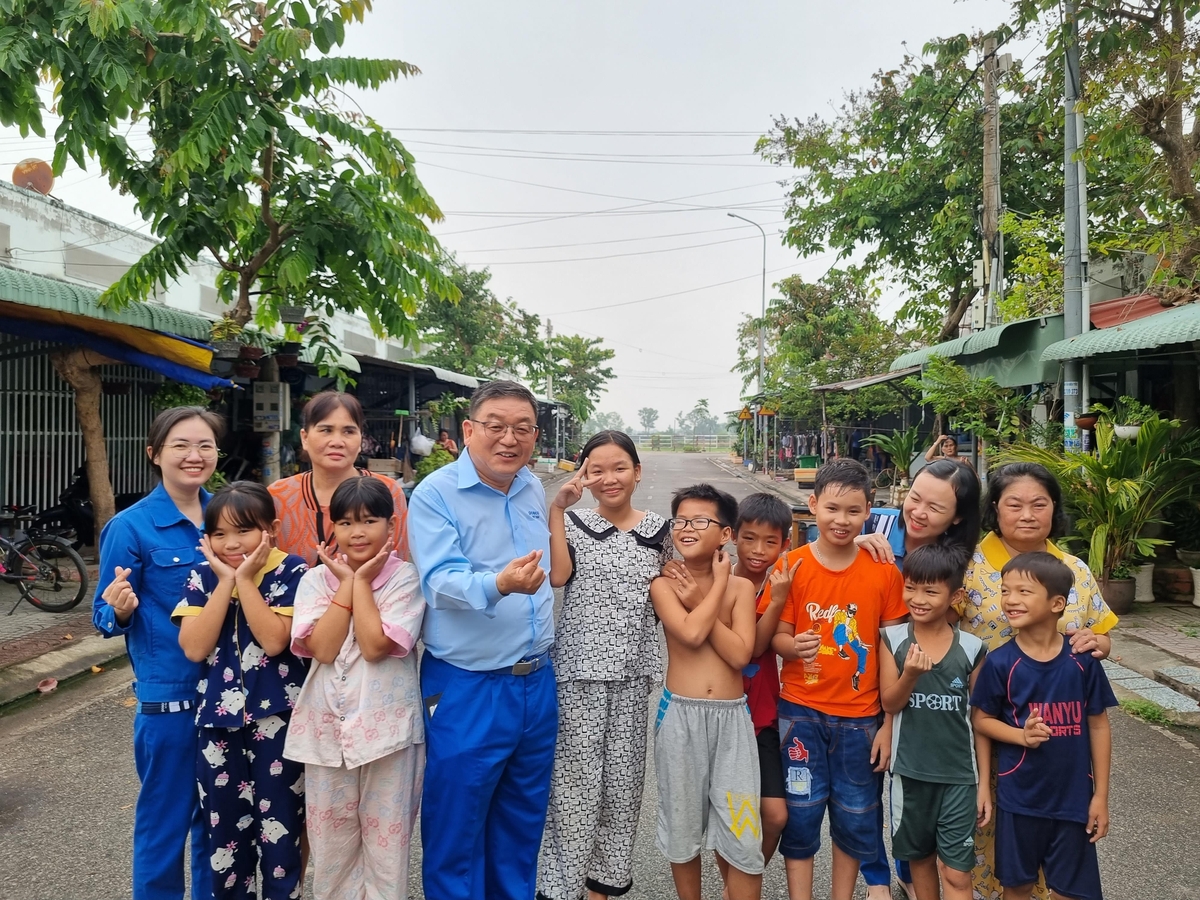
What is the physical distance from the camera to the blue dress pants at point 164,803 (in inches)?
95.0

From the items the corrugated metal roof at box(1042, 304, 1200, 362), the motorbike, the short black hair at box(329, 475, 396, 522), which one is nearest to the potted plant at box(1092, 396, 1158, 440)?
the corrugated metal roof at box(1042, 304, 1200, 362)

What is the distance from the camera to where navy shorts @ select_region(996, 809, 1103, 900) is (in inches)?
92.5

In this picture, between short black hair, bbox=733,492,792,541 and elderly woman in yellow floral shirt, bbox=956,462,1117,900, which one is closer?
elderly woman in yellow floral shirt, bbox=956,462,1117,900

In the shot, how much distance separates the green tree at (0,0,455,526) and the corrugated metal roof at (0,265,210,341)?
278 millimetres

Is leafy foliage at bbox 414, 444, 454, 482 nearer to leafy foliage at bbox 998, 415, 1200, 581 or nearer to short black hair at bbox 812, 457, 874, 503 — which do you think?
leafy foliage at bbox 998, 415, 1200, 581

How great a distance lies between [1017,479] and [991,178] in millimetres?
11026

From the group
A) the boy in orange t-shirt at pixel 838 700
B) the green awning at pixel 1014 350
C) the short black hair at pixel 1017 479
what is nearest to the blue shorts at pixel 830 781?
the boy in orange t-shirt at pixel 838 700

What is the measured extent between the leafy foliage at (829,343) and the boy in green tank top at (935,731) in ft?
58.4

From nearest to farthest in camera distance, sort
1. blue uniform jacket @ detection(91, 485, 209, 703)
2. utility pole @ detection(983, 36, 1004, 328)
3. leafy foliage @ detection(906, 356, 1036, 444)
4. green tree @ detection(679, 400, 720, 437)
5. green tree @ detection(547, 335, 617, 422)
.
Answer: blue uniform jacket @ detection(91, 485, 209, 703) < leafy foliage @ detection(906, 356, 1036, 444) < utility pole @ detection(983, 36, 1004, 328) < green tree @ detection(547, 335, 617, 422) < green tree @ detection(679, 400, 720, 437)

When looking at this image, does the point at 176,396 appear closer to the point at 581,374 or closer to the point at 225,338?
the point at 225,338

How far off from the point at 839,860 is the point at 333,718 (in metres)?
1.69

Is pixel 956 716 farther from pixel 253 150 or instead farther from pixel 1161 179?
pixel 1161 179

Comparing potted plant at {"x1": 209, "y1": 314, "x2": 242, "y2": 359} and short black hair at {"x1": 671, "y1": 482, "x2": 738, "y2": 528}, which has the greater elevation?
potted plant at {"x1": 209, "y1": 314, "x2": 242, "y2": 359}

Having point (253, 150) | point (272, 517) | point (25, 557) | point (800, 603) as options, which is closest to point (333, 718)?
point (272, 517)
